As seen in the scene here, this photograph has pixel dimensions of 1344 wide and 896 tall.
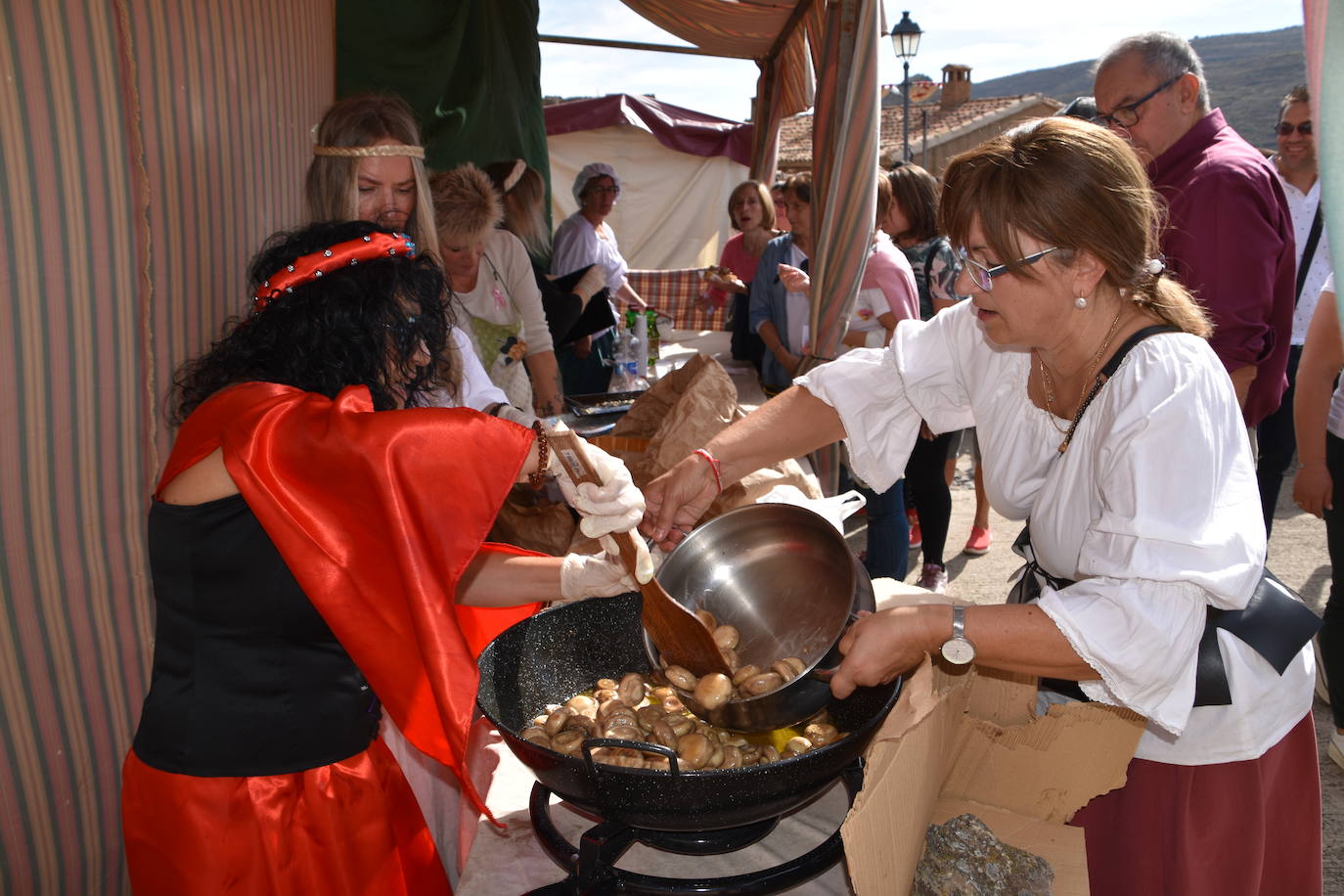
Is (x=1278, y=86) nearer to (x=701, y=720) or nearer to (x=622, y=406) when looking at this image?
(x=622, y=406)

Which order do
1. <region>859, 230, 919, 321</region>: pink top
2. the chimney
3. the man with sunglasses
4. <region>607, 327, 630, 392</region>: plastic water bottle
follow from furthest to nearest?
the chimney
<region>607, 327, 630, 392</region>: plastic water bottle
the man with sunglasses
<region>859, 230, 919, 321</region>: pink top

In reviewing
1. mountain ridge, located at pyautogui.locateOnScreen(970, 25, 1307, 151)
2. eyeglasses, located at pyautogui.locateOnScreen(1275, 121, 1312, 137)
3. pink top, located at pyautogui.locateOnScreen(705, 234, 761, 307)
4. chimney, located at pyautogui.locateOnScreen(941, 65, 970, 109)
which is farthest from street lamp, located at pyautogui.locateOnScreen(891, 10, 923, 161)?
chimney, located at pyautogui.locateOnScreen(941, 65, 970, 109)

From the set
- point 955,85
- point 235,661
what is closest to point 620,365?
point 235,661

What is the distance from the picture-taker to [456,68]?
4855mm

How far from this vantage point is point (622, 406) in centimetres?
356

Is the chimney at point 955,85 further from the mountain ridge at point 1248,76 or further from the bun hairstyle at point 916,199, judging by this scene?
the bun hairstyle at point 916,199

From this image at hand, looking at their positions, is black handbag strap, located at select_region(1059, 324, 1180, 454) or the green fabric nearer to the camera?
black handbag strap, located at select_region(1059, 324, 1180, 454)

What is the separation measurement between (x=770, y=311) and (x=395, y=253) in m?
3.53

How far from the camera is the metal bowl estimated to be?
59.8 inches

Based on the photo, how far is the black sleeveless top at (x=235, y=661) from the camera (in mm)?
1357

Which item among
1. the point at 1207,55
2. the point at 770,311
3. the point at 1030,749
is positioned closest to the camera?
the point at 1030,749

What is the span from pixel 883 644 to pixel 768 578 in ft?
1.24

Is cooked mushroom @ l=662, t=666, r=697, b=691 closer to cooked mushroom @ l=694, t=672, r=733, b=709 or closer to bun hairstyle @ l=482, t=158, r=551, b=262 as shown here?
cooked mushroom @ l=694, t=672, r=733, b=709

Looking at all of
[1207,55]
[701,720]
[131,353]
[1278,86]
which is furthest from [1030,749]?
[1207,55]
